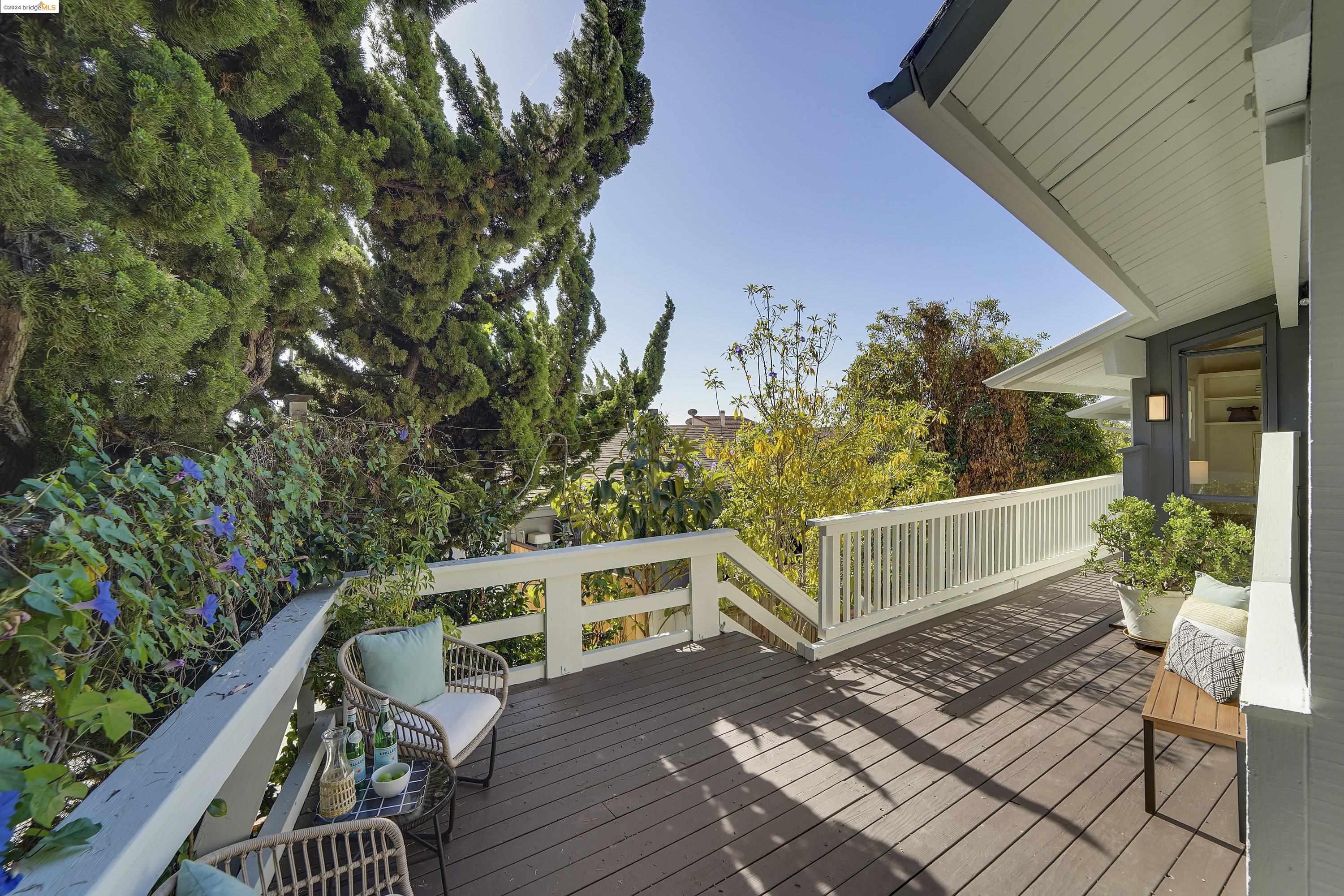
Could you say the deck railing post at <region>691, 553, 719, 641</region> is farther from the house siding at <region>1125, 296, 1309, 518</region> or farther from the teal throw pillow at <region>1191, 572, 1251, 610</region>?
the house siding at <region>1125, 296, 1309, 518</region>

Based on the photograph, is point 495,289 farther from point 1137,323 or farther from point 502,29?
point 1137,323

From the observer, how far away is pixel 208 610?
4.66 ft

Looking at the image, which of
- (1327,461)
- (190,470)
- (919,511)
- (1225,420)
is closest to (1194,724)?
(1327,461)

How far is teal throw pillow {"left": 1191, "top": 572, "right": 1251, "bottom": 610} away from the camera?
264 centimetres

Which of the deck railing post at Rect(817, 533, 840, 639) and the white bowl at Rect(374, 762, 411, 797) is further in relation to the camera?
the deck railing post at Rect(817, 533, 840, 639)

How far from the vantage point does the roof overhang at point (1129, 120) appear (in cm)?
167

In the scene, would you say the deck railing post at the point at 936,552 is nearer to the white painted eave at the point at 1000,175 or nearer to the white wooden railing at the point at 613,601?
the white wooden railing at the point at 613,601

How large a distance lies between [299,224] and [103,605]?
432cm

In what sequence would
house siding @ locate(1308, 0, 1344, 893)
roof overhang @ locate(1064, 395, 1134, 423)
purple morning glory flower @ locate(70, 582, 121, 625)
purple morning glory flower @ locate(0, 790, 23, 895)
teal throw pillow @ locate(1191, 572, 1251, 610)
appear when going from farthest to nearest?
1. roof overhang @ locate(1064, 395, 1134, 423)
2. teal throw pillow @ locate(1191, 572, 1251, 610)
3. house siding @ locate(1308, 0, 1344, 893)
4. purple morning glory flower @ locate(70, 582, 121, 625)
5. purple morning glory flower @ locate(0, 790, 23, 895)

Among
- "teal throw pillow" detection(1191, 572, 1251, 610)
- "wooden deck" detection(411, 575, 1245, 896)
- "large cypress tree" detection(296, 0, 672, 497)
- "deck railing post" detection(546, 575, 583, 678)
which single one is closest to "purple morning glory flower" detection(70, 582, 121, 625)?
"wooden deck" detection(411, 575, 1245, 896)

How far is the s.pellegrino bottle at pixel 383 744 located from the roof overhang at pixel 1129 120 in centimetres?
273

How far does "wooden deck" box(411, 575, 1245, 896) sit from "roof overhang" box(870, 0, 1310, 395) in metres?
2.42

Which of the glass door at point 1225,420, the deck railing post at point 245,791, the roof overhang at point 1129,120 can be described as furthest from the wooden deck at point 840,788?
the roof overhang at point 1129,120

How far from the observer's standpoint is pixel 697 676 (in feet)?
10.4
